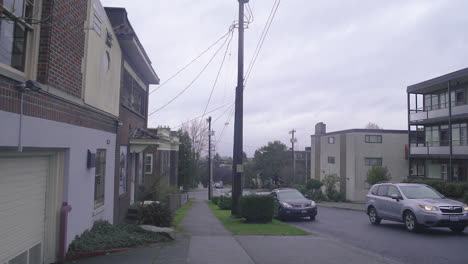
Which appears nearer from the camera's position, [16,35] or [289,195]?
[16,35]

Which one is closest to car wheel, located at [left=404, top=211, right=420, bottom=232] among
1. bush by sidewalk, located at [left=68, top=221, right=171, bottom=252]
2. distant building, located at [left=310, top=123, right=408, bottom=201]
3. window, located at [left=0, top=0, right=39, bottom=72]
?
bush by sidewalk, located at [left=68, top=221, right=171, bottom=252]

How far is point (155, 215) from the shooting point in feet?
32.8

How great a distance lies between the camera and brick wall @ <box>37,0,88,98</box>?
5949 mm

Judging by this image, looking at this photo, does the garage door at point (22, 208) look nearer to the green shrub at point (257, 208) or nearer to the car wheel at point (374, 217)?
the green shrub at point (257, 208)

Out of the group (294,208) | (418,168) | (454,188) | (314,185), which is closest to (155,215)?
(294,208)

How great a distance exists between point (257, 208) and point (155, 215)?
13.9 ft

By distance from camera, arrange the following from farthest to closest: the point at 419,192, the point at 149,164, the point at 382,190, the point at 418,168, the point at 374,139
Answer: the point at 374,139 < the point at 418,168 < the point at 149,164 < the point at 382,190 < the point at 419,192

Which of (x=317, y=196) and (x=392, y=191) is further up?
(x=392, y=191)

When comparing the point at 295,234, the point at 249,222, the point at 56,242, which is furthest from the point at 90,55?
the point at 249,222

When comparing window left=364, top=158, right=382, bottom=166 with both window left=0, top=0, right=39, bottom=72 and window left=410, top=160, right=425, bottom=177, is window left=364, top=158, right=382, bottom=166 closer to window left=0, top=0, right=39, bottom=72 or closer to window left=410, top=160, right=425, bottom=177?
window left=410, top=160, right=425, bottom=177

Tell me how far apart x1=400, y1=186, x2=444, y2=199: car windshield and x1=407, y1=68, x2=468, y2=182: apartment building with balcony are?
16.1m

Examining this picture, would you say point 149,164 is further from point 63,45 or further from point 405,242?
point 63,45

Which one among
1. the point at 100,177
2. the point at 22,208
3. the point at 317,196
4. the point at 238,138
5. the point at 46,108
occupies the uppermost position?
the point at 238,138

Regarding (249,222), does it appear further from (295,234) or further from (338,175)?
(338,175)
